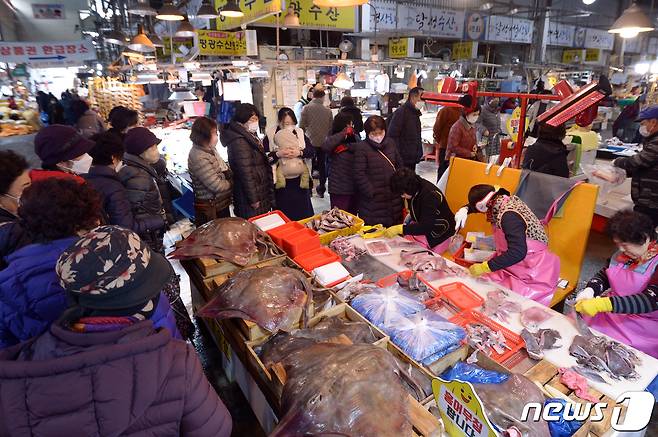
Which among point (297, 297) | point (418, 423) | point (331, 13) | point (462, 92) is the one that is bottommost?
point (418, 423)

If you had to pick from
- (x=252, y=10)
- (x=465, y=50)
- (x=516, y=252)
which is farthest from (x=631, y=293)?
(x=465, y=50)

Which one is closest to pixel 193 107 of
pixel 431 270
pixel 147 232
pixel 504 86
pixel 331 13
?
pixel 331 13

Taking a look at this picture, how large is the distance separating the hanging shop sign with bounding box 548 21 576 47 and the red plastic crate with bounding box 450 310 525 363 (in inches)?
744

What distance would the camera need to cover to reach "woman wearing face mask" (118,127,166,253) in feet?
10.2

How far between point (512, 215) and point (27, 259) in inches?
107

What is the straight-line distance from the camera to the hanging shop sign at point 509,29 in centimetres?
1483

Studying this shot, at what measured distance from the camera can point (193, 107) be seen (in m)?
7.53

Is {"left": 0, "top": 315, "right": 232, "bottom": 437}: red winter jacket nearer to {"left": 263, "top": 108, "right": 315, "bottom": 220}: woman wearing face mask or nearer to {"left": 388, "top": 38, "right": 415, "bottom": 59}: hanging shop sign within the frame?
{"left": 263, "top": 108, "right": 315, "bottom": 220}: woman wearing face mask

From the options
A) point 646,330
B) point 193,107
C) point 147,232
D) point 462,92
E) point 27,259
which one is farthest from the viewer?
point 193,107

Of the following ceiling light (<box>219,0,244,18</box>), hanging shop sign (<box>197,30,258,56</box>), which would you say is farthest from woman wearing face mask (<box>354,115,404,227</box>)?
hanging shop sign (<box>197,30,258,56</box>)

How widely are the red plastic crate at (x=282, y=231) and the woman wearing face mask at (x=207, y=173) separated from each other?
45.8 inches

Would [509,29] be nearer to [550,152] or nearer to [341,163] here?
[550,152]

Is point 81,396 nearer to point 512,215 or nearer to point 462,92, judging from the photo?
point 512,215

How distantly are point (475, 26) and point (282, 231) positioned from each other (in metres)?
14.5
